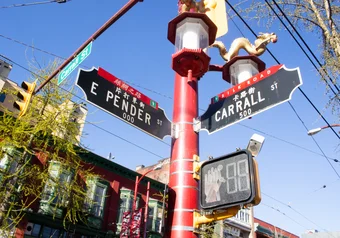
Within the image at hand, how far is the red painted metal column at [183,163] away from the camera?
4580 millimetres

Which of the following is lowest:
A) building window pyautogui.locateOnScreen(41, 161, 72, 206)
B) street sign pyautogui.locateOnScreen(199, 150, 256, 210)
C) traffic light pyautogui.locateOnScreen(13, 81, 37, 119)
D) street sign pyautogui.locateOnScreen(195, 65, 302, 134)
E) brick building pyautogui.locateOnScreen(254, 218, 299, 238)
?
street sign pyautogui.locateOnScreen(199, 150, 256, 210)

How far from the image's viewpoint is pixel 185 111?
557 centimetres

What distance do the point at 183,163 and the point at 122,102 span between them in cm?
141

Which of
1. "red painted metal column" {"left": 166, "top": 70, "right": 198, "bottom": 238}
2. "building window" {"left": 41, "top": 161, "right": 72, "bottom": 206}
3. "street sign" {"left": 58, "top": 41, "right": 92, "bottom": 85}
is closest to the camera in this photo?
"red painted metal column" {"left": 166, "top": 70, "right": 198, "bottom": 238}

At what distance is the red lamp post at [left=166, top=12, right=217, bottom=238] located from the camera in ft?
15.3

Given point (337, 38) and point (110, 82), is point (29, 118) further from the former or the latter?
point (337, 38)

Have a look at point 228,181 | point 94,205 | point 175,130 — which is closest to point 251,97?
point 175,130

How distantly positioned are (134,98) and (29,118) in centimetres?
815

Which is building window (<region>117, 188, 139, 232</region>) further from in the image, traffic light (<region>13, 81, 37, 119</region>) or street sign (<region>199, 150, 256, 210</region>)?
street sign (<region>199, 150, 256, 210</region>)

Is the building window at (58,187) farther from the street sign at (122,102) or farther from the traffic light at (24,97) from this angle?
the street sign at (122,102)

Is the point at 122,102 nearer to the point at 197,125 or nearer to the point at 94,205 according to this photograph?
the point at 197,125

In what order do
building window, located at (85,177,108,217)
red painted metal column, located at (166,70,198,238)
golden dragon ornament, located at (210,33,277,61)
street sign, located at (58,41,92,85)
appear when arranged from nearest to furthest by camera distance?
red painted metal column, located at (166,70,198,238) < street sign, located at (58,41,92,85) < golden dragon ornament, located at (210,33,277,61) < building window, located at (85,177,108,217)

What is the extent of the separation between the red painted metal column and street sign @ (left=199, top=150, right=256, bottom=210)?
0.98 m

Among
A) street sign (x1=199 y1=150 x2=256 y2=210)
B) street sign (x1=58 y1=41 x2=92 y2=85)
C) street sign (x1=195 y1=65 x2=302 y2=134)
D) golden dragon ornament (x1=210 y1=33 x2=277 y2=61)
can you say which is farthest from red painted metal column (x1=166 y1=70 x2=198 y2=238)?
street sign (x1=58 y1=41 x2=92 y2=85)
